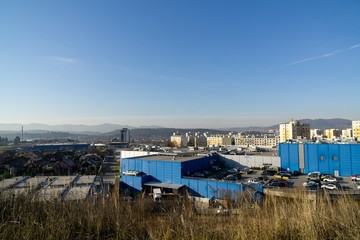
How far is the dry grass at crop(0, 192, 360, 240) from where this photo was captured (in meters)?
1.85

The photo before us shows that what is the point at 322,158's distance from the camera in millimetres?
15383

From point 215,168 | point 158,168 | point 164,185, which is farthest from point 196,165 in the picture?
point 164,185

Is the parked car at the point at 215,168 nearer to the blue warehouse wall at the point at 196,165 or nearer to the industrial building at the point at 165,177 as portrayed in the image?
the blue warehouse wall at the point at 196,165

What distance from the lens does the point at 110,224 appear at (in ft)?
6.79

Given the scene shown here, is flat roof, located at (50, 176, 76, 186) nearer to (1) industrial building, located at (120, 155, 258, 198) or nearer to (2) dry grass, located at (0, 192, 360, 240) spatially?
(2) dry grass, located at (0, 192, 360, 240)

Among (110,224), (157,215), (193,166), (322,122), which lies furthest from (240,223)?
(322,122)

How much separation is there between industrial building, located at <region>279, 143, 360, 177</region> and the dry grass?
15076mm

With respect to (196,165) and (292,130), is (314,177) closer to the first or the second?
(196,165)

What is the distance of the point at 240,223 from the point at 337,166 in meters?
16.2

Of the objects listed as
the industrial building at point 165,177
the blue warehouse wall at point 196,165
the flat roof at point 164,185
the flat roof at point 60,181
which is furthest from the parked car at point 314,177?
the flat roof at point 60,181

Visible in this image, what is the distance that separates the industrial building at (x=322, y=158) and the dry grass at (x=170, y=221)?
49.5ft

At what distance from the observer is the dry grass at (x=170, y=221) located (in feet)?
6.08

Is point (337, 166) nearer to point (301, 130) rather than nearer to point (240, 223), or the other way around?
point (240, 223)

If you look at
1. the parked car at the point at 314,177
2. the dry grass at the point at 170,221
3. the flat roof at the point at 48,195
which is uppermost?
the flat roof at the point at 48,195
